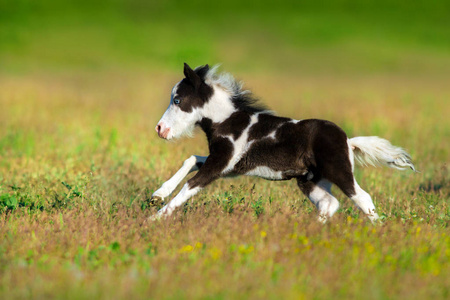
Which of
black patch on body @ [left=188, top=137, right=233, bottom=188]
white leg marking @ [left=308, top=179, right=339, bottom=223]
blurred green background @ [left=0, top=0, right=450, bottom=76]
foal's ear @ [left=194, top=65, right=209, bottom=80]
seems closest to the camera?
black patch on body @ [left=188, top=137, right=233, bottom=188]

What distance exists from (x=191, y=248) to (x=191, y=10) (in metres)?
58.0

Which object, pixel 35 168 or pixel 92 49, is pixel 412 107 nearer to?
pixel 35 168

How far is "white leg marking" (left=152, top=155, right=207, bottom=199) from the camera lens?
6586 mm

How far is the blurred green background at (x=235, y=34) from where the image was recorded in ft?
142

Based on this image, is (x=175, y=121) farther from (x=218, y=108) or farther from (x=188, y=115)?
(x=218, y=108)

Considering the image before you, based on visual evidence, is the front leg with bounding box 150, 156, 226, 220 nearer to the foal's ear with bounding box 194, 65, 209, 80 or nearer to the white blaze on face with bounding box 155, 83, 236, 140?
the white blaze on face with bounding box 155, 83, 236, 140

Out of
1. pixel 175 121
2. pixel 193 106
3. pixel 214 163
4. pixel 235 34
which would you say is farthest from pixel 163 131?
pixel 235 34

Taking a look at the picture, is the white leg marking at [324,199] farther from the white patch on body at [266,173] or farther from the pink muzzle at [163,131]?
the pink muzzle at [163,131]

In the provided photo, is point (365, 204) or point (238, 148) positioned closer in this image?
point (365, 204)

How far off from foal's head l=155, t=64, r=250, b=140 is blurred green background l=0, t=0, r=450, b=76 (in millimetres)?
31359

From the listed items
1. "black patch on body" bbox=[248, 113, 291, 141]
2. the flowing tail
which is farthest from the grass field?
"black patch on body" bbox=[248, 113, 291, 141]

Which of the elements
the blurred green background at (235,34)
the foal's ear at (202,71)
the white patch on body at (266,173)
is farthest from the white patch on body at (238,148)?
the blurred green background at (235,34)

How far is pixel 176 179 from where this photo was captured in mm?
6727

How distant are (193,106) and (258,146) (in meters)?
0.96
